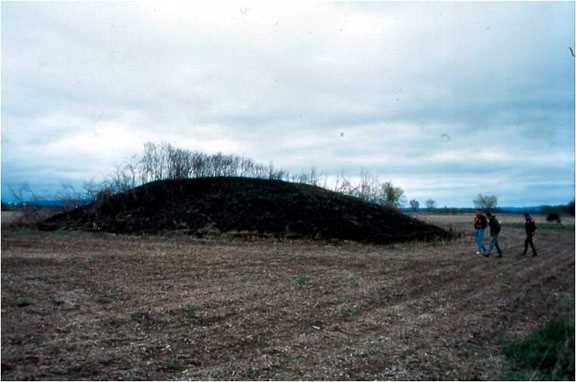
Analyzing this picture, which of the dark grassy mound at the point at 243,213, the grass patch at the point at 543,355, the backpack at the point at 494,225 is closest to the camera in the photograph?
the grass patch at the point at 543,355

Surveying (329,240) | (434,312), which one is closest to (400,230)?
(329,240)

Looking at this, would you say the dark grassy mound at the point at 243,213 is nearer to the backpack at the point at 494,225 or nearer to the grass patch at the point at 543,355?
the backpack at the point at 494,225

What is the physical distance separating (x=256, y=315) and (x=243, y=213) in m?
21.1

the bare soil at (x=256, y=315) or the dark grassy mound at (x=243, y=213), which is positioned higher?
the dark grassy mound at (x=243, y=213)

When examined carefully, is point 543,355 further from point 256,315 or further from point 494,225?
point 494,225

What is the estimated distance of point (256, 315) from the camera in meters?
9.25

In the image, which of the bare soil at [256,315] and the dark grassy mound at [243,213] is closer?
the bare soil at [256,315]

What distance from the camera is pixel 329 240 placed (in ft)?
86.8

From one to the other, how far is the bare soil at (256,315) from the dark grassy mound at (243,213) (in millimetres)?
10889

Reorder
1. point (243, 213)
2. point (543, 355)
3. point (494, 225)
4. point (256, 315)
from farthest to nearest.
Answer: point (243, 213) → point (494, 225) → point (256, 315) → point (543, 355)

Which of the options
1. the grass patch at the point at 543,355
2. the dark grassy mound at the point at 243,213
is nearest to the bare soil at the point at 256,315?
the grass patch at the point at 543,355

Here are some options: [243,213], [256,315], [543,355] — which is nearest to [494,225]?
[543,355]

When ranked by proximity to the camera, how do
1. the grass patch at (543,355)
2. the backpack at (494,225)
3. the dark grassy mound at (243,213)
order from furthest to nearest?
the dark grassy mound at (243,213) < the backpack at (494,225) < the grass patch at (543,355)

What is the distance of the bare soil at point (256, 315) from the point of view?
6.62m
